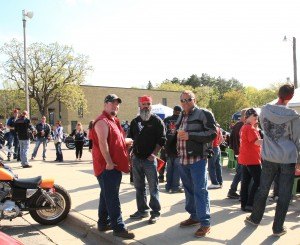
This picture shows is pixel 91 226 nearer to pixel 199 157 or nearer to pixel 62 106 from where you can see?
pixel 199 157

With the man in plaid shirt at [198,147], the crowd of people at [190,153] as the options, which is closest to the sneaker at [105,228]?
the crowd of people at [190,153]

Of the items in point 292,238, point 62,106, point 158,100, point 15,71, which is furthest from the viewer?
point 158,100

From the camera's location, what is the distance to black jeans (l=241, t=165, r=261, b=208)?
19.6ft

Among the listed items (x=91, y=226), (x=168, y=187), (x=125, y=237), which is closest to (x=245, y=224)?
(x=125, y=237)

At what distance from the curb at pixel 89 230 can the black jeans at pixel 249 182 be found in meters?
2.23

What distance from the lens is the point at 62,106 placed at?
57312mm

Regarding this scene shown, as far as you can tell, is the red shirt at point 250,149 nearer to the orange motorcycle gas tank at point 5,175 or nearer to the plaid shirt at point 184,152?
the plaid shirt at point 184,152

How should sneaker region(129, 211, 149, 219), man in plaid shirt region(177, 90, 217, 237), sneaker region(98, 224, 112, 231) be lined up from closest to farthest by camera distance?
man in plaid shirt region(177, 90, 217, 237) → sneaker region(98, 224, 112, 231) → sneaker region(129, 211, 149, 219)

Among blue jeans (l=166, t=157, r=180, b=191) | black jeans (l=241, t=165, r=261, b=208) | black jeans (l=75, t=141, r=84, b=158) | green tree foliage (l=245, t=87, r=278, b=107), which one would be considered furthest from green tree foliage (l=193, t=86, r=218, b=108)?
black jeans (l=241, t=165, r=261, b=208)

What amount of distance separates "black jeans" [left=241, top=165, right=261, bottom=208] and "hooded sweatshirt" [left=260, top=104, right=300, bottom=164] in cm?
135

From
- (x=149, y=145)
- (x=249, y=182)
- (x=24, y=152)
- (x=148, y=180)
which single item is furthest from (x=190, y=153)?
(x=24, y=152)

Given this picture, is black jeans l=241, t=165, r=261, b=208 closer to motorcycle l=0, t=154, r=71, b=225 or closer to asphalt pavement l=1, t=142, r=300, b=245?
asphalt pavement l=1, t=142, r=300, b=245

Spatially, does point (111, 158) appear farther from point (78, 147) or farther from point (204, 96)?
point (204, 96)

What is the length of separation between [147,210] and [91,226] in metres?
0.87
